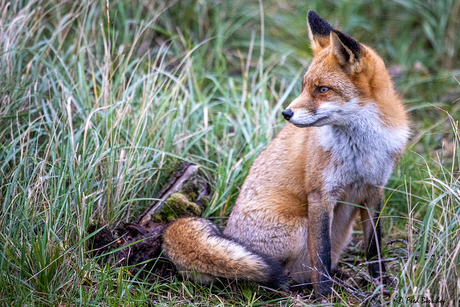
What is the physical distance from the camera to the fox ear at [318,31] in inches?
149

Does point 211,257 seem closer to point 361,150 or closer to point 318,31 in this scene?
point 361,150

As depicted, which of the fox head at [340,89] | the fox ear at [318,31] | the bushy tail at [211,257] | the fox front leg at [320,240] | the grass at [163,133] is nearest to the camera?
the grass at [163,133]

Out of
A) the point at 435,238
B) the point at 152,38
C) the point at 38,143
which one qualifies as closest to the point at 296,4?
the point at 152,38

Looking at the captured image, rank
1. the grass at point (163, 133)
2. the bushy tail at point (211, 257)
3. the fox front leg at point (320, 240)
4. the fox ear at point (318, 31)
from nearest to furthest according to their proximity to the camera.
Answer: the grass at point (163, 133) → the bushy tail at point (211, 257) → the fox front leg at point (320, 240) → the fox ear at point (318, 31)

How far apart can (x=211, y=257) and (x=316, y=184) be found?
1145mm

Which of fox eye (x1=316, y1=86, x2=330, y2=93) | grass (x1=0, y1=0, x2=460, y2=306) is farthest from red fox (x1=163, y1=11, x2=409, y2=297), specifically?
grass (x1=0, y1=0, x2=460, y2=306)

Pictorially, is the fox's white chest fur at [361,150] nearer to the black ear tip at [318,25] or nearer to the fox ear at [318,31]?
the fox ear at [318,31]

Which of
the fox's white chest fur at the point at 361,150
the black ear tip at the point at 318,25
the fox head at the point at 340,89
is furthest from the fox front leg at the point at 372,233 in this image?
the black ear tip at the point at 318,25

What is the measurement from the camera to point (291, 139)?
156 inches

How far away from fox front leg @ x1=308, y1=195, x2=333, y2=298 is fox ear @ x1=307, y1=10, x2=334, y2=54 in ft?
4.98

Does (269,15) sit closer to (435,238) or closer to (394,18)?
(394,18)

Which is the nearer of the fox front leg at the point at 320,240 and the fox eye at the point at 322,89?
the fox eye at the point at 322,89

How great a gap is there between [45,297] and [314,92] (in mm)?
2690

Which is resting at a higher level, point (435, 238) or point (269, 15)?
point (269, 15)
